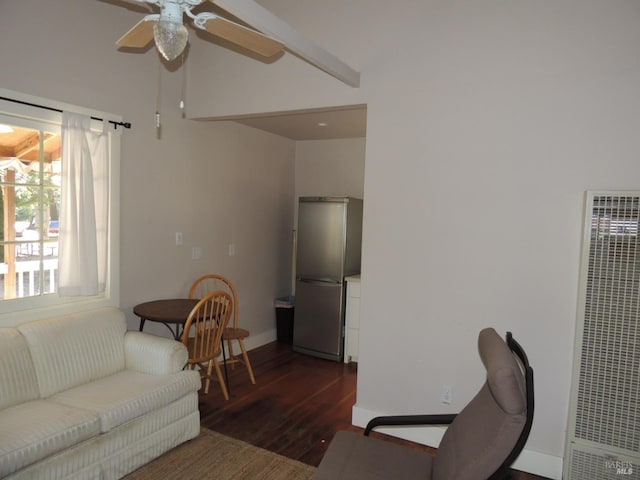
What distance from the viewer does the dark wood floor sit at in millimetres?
2971

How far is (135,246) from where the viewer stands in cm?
363

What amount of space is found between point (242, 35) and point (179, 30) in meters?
0.39

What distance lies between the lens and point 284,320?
17.1 ft

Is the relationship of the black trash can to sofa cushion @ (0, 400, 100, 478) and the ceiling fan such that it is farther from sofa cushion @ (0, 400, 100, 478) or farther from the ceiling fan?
the ceiling fan

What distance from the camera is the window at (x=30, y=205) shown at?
283cm

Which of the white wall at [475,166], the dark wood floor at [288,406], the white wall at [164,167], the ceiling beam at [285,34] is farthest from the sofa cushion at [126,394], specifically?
the ceiling beam at [285,34]

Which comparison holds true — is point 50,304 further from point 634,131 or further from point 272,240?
point 634,131

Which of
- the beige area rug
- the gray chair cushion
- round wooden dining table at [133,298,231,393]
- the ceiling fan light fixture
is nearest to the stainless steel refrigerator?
round wooden dining table at [133,298,231,393]

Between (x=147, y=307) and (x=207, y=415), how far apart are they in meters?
0.96

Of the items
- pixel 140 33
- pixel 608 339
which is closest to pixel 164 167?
pixel 140 33

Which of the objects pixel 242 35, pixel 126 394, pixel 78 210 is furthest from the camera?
pixel 78 210

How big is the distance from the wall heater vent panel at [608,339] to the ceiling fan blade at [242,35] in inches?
72.8

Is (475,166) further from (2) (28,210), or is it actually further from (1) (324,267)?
(2) (28,210)

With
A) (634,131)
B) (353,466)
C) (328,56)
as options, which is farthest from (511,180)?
(353,466)
